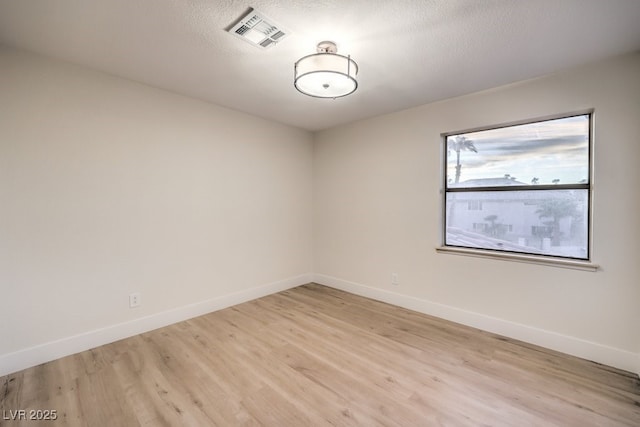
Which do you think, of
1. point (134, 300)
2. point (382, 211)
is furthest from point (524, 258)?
point (134, 300)

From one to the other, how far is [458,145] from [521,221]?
3.46 feet

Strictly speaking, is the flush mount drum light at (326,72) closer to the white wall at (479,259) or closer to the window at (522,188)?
the white wall at (479,259)

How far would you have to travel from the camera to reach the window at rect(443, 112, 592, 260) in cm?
247

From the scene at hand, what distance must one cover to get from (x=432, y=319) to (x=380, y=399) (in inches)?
61.5

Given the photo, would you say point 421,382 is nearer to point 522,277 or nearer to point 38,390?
point 522,277

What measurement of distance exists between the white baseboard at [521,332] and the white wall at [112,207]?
6.19ft

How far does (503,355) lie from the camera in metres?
2.39

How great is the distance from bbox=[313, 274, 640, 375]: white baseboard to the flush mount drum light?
2.59 meters

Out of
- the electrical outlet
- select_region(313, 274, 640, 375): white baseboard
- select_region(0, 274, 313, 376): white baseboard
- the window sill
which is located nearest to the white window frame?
the window sill

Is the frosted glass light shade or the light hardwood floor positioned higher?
the frosted glass light shade

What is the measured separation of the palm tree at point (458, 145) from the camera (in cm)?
310

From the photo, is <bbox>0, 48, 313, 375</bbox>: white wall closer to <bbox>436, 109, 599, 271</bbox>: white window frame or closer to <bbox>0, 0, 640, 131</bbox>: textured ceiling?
<bbox>0, 0, 640, 131</bbox>: textured ceiling

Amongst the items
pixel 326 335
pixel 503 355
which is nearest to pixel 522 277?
pixel 503 355

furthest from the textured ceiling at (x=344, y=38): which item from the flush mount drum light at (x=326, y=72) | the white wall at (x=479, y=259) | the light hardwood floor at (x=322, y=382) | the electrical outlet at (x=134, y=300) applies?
the light hardwood floor at (x=322, y=382)
